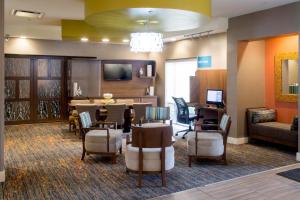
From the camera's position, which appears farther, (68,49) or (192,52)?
(68,49)

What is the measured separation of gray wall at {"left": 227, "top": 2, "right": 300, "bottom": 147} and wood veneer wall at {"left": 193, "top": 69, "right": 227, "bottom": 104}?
696 millimetres

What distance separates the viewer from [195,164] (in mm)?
5789

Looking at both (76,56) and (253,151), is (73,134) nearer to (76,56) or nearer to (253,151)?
(76,56)

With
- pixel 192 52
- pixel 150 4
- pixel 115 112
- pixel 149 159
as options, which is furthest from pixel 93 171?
pixel 192 52

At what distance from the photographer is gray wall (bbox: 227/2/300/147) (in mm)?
6148

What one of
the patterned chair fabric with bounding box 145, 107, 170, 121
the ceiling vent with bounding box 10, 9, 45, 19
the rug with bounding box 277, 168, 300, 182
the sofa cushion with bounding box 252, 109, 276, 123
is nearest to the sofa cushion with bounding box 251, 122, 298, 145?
the sofa cushion with bounding box 252, 109, 276, 123

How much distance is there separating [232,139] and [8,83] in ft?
24.3

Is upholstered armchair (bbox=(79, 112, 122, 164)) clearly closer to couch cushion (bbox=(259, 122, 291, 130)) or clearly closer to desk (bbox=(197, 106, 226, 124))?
desk (bbox=(197, 106, 226, 124))

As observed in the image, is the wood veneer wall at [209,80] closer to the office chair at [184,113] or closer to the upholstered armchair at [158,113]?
the office chair at [184,113]

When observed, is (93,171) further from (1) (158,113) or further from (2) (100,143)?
(1) (158,113)

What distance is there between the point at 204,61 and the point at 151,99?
3.01m

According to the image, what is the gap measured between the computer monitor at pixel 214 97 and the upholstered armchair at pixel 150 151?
3816 millimetres

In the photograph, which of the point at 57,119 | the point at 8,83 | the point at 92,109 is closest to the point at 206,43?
the point at 92,109

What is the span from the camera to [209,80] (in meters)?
8.80
